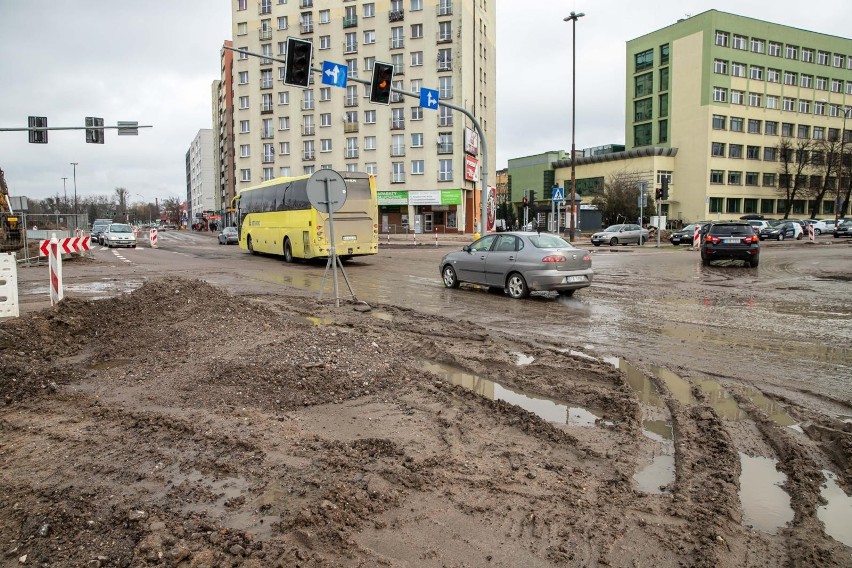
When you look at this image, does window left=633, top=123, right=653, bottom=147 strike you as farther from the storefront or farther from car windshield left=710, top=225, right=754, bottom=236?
car windshield left=710, top=225, right=754, bottom=236

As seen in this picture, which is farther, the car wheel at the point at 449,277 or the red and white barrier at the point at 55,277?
the car wheel at the point at 449,277

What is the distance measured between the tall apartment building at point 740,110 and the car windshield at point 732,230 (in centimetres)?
5071

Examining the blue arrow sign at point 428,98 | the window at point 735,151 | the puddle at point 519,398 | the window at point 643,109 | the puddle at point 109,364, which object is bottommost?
the puddle at point 519,398

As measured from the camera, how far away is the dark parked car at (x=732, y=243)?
847 inches

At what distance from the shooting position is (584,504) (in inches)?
142

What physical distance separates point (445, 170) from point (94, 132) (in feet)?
125

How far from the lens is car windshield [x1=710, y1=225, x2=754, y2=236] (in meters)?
21.8

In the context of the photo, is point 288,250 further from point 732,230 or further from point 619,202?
point 619,202

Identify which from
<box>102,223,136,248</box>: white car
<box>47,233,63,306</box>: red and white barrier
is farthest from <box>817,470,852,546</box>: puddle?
<box>102,223,136,248</box>: white car

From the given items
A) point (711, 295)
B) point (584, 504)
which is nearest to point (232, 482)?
point (584, 504)

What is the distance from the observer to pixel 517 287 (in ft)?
43.5

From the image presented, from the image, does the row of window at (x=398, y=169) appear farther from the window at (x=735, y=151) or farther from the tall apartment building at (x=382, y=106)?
the window at (x=735, y=151)

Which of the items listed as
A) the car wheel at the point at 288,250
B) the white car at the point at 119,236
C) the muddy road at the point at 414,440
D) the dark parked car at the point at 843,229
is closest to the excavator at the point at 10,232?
the white car at the point at 119,236

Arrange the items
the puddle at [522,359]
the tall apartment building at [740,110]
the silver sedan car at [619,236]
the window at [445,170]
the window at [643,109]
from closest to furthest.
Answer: the puddle at [522,359]
the silver sedan car at [619,236]
the window at [445,170]
the tall apartment building at [740,110]
the window at [643,109]
